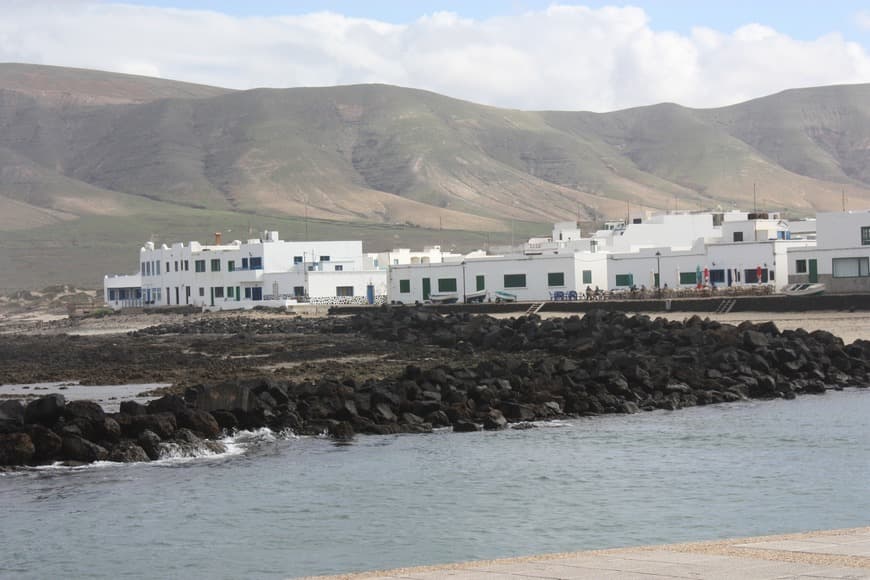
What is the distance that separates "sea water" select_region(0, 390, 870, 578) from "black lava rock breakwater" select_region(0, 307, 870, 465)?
812mm

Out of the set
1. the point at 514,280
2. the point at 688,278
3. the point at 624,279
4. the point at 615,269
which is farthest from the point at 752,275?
the point at 514,280

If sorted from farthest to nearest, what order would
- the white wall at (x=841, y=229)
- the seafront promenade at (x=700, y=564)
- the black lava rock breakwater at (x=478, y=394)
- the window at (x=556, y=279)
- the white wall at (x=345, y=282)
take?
the white wall at (x=345, y=282), the window at (x=556, y=279), the white wall at (x=841, y=229), the black lava rock breakwater at (x=478, y=394), the seafront promenade at (x=700, y=564)

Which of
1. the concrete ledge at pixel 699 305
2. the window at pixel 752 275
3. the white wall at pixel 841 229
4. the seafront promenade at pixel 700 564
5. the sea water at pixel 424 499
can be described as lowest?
the sea water at pixel 424 499

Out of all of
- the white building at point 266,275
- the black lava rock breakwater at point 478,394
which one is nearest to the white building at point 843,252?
the black lava rock breakwater at point 478,394

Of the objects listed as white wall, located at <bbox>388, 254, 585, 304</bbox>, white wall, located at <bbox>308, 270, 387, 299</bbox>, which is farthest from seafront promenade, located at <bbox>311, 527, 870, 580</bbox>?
white wall, located at <bbox>308, 270, 387, 299</bbox>

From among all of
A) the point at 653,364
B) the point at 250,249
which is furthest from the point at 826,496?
the point at 250,249

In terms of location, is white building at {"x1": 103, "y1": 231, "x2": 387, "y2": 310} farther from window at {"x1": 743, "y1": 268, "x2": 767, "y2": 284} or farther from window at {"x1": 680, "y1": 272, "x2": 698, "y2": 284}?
window at {"x1": 743, "y1": 268, "x2": 767, "y2": 284}

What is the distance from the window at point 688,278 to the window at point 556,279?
21.3 feet

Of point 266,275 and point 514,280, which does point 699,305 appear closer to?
point 514,280

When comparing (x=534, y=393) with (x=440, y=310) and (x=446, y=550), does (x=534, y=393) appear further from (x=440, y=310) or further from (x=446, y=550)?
(x=440, y=310)

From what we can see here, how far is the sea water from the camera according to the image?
18.0 metres

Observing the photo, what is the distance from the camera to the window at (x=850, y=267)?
61.5 m

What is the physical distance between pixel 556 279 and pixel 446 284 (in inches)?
313

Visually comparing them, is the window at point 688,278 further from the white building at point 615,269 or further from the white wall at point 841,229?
the white wall at point 841,229
